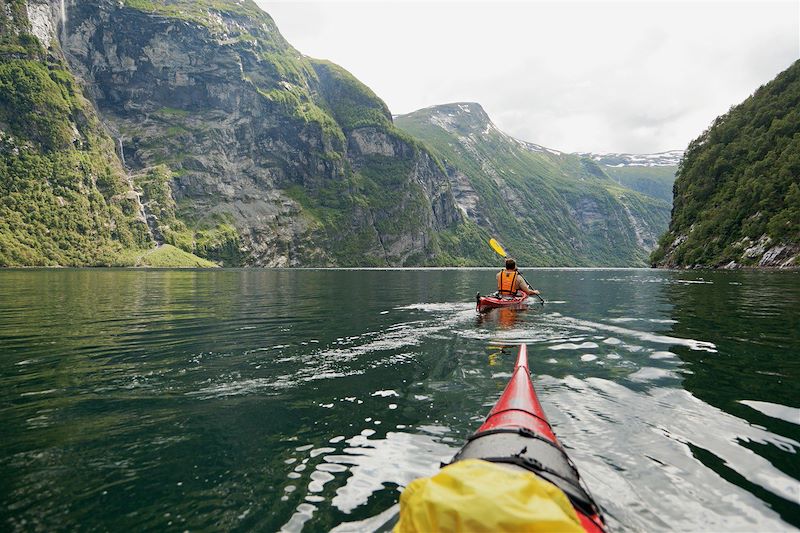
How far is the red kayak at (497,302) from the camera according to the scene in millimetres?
24422

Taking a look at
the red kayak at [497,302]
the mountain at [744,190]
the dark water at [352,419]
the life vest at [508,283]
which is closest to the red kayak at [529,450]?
the dark water at [352,419]

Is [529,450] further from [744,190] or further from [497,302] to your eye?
[744,190]

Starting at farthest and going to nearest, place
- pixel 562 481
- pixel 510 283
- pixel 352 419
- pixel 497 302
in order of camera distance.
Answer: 1. pixel 510 283
2. pixel 497 302
3. pixel 352 419
4. pixel 562 481

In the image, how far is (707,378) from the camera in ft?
38.4

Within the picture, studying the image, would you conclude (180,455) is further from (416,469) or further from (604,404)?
(604,404)

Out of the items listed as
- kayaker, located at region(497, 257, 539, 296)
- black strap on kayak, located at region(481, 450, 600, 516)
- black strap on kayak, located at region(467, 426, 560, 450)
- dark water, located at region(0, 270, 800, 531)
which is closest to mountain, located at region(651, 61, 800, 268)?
kayaker, located at region(497, 257, 539, 296)

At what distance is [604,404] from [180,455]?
8644 mm

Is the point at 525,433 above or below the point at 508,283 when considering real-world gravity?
below

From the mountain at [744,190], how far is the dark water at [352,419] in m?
83.7

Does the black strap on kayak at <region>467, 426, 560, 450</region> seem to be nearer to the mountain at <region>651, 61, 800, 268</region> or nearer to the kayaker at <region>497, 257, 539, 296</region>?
the kayaker at <region>497, 257, 539, 296</region>

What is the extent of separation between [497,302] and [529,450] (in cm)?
1990

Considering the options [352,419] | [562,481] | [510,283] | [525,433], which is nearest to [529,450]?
[525,433]

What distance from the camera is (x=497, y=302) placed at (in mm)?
24578

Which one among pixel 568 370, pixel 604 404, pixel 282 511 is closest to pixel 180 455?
pixel 282 511
